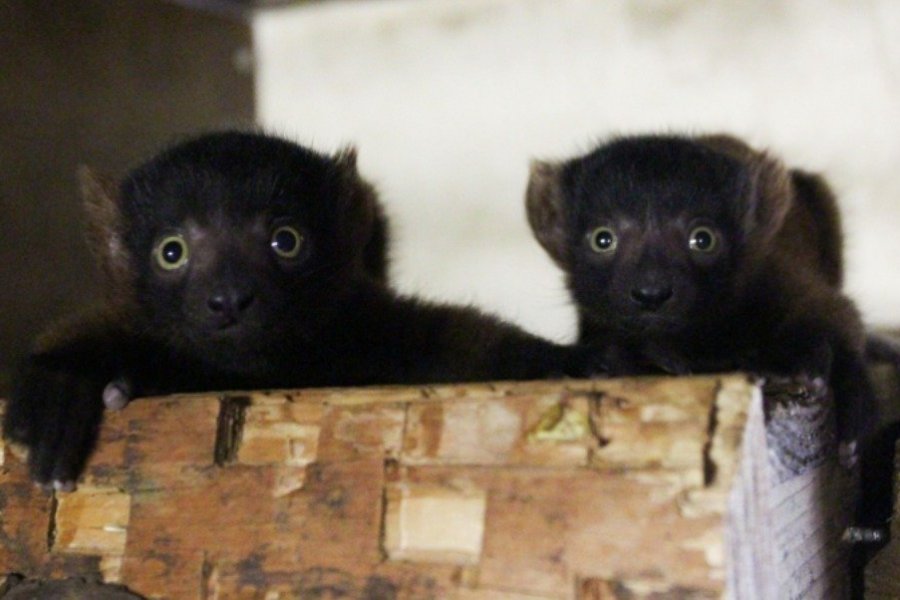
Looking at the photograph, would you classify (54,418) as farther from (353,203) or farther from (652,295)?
(652,295)

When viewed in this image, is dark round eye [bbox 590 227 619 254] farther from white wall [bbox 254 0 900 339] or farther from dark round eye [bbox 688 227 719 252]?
white wall [bbox 254 0 900 339]

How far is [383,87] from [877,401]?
2.27m

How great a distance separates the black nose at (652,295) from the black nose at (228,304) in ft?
3.02

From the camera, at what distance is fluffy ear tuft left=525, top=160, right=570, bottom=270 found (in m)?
3.16

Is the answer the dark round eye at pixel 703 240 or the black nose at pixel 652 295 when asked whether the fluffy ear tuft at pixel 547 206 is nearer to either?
the dark round eye at pixel 703 240

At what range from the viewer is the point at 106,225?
2.70 meters

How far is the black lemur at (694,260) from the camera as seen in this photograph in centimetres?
247

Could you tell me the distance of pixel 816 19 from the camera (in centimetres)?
355

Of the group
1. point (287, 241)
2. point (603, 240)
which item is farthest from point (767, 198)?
point (287, 241)

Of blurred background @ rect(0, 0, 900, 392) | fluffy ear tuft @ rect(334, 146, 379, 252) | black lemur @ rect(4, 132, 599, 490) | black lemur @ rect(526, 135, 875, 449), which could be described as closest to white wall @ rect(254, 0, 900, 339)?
blurred background @ rect(0, 0, 900, 392)

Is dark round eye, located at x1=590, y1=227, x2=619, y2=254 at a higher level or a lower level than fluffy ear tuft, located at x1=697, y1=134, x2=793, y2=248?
lower

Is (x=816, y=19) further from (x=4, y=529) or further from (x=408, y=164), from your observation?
(x=4, y=529)

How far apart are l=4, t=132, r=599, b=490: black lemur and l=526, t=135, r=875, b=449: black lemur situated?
371mm

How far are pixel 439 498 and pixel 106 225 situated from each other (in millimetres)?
1450
